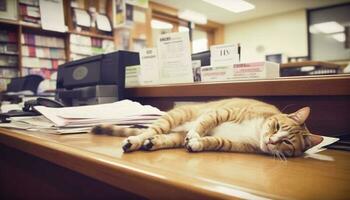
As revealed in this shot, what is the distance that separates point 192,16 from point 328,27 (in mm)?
3259

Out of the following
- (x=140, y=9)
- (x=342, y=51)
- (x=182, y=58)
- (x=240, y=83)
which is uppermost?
(x=140, y=9)

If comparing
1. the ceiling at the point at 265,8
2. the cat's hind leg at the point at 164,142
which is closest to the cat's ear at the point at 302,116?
the cat's hind leg at the point at 164,142

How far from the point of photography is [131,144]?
1.81ft

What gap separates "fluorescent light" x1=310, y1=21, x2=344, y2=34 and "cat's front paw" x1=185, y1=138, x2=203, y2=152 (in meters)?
7.16

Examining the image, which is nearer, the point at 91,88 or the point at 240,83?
the point at 240,83

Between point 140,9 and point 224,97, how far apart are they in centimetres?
491

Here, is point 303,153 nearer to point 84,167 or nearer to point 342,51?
point 84,167

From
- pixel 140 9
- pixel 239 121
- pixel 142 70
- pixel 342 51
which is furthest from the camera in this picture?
pixel 342 51

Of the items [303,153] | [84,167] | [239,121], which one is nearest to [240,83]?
[239,121]

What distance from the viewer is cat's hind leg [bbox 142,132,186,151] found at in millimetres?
569

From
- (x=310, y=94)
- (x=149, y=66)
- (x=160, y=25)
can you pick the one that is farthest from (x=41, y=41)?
(x=310, y=94)

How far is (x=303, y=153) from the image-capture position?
53 cm

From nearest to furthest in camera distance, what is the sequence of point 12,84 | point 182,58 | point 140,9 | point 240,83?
point 240,83
point 182,58
point 12,84
point 140,9

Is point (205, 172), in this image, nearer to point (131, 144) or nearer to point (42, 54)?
point (131, 144)
